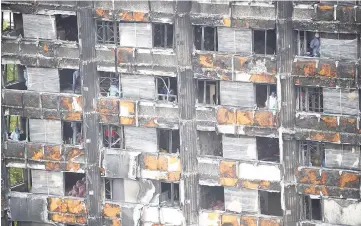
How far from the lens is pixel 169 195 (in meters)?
Result: 58.6

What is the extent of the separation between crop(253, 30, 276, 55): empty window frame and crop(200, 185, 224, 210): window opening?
689 centimetres

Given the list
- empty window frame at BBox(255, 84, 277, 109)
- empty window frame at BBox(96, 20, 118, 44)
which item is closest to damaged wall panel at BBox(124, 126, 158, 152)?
empty window frame at BBox(96, 20, 118, 44)

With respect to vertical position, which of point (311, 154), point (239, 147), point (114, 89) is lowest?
point (311, 154)

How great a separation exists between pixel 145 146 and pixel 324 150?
8.28 meters

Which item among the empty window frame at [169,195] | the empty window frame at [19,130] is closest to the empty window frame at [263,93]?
the empty window frame at [169,195]

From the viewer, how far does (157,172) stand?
57562 millimetres

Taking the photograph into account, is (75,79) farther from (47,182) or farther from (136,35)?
(47,182)

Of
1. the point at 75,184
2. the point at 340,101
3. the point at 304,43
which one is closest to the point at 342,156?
the point at 340,101

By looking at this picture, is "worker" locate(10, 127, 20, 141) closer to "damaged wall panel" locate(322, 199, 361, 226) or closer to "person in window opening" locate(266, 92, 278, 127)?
"person in window opening" locate(266, 92, 278, 127)

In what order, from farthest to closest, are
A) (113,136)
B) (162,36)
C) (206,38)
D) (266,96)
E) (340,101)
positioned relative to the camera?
(113,136), (162,36), (206,38), (266,96), (340,101)

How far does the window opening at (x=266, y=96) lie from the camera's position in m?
55.3

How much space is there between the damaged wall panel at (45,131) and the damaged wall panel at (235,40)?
351 inches

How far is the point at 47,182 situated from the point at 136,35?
337 inches

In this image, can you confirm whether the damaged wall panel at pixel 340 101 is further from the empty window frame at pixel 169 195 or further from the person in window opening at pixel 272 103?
the empty window frame at pixel 169 195
